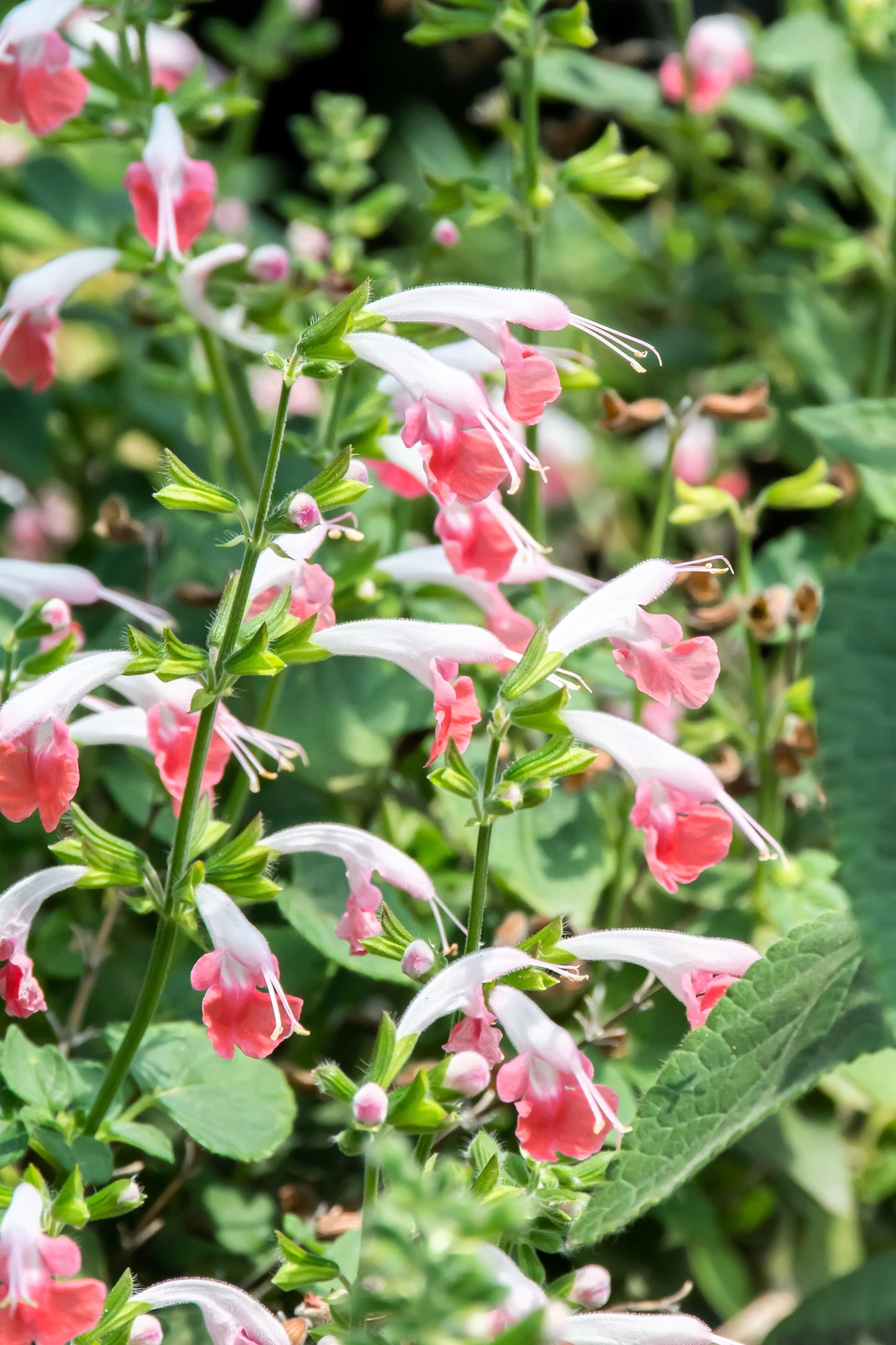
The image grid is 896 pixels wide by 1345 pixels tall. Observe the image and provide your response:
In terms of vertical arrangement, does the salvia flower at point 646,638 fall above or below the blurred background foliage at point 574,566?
above

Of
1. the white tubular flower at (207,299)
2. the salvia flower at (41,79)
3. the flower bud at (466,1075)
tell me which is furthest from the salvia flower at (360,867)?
the salvia flower at (41,79)

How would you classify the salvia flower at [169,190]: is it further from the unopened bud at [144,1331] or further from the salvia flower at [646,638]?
the unopened bud at [144,1331]

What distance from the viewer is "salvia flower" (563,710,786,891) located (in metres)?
0.67

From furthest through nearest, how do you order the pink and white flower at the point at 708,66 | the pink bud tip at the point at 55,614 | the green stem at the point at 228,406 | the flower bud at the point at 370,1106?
the pink and white flower at the point at 708,66, the green stem at the point at 228,406, the pink bud tip at the point at 55,614, the flower bud at the point at 370,1106

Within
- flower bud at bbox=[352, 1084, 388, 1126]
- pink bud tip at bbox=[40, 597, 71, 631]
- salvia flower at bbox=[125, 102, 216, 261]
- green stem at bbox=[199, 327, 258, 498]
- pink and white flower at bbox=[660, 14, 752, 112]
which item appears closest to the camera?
flower bud at bbox=[352, 1084, 388, 1126]

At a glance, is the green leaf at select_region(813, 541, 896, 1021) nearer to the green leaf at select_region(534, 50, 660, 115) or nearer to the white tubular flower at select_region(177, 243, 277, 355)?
the white tubular flower at select_region(177, 243, 277, 355)

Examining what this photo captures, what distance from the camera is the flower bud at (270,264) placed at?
2.95ft

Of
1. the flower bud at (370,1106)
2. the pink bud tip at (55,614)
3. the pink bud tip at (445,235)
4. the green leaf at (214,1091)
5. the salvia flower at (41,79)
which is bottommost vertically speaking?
the green leaf at (214,1091)

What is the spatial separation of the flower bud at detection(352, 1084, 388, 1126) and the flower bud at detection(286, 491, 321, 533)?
218mm

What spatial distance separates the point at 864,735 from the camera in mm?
552

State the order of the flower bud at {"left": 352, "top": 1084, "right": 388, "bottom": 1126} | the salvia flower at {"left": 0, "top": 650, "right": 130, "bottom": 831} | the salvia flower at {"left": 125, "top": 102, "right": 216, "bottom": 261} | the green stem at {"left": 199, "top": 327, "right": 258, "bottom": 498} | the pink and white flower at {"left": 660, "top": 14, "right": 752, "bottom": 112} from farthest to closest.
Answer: the pink and white flower at {"left": 660, "top": 14, "right": 752, "bottom": 112}, the green stem at {"left": 199, "top": 327, "right": 258, "bottom": 498}, the salvia flower at {"left": 125, "top": 102, "right": 216, "bottom": 261}, the salvia flower at {"left": 0, "top": 650, "right": 130, "bottom": 831}, the flower bud at {"left": 352, "top": 1084, "right": 388, "bottom": 1126}

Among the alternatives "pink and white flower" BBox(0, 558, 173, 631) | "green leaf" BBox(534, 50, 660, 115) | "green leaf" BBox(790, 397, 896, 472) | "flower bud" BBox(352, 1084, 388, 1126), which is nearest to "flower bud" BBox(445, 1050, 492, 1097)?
"flower bud" BBox(352, 1084, 388, 1126)

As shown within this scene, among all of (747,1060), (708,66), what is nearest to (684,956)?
(747,1060)

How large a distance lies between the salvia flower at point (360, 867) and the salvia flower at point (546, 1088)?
91 millimetres
